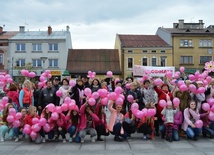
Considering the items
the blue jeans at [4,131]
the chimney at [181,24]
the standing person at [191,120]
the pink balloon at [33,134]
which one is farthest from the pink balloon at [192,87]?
the chimney at [181,24]

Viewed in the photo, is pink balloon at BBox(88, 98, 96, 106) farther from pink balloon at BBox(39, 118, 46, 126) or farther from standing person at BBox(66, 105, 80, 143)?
pink balloon at BBox(39, 118, 46, 126)

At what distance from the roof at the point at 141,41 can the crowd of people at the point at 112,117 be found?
108ft

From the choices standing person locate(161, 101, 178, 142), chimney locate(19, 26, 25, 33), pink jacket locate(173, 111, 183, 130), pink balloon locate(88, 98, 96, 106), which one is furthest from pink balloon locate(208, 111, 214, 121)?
chimney locate(19, 26, 25, 33)

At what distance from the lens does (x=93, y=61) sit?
140 ft

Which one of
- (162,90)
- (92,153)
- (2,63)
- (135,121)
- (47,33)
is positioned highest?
(47,33)

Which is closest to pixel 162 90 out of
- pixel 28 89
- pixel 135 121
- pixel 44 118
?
pixel 135 121

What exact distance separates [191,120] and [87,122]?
9.49 feet

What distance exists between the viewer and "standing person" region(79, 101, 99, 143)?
7590 millimetres

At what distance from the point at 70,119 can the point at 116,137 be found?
136 cm

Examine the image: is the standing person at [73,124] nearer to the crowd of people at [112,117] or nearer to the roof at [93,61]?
the crowd of people at [112,117]

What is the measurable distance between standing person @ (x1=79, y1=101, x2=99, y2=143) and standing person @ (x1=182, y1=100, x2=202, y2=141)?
Answer: 8.11 ft

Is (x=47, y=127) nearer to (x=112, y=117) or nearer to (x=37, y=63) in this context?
(x=112, y=117)

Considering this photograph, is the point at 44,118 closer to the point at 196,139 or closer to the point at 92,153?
the point at 92,153

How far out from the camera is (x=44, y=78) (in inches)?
406
